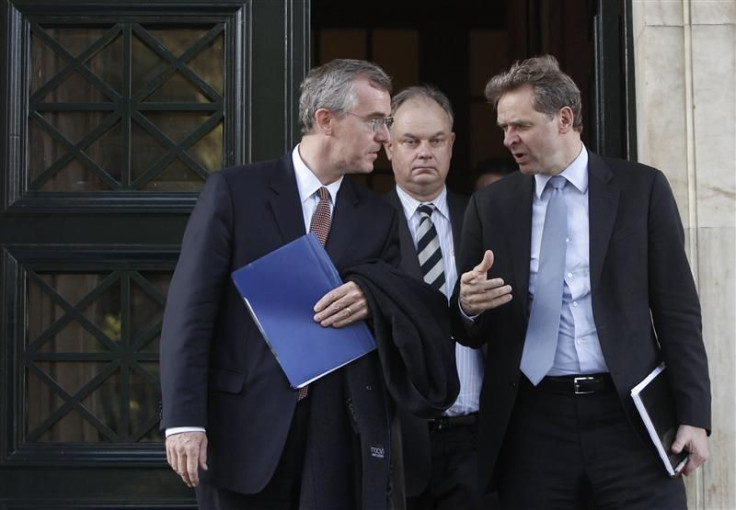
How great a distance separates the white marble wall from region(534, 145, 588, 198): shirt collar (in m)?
0.72

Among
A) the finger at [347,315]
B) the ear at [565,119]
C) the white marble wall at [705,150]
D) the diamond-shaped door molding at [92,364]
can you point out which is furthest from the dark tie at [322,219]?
the white marble wall at [705,150]

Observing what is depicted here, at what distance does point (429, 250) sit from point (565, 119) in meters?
0.90

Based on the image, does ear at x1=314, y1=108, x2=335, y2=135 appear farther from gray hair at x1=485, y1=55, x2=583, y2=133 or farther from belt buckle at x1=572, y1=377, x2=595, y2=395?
belt buckle at x1=572, y1=377, x2=595, y2=395

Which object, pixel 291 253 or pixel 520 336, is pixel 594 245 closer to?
pixel 520 336

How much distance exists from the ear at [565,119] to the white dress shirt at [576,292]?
145mm

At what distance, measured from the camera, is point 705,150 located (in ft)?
16.8

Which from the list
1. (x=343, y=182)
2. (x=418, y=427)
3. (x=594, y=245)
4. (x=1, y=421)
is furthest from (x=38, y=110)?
(x=594, y=245)

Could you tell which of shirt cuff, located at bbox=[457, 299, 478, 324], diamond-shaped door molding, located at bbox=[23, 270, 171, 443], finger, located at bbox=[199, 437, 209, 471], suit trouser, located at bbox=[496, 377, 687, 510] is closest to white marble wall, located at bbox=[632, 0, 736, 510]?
suit trouser, located at bbox=[496, 377, 687, 510]

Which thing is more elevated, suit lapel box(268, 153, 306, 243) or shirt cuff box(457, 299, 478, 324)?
suit lapel box(268, 153, 306, 243)

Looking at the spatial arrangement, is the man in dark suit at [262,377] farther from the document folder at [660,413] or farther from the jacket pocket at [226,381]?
the document folder at [660,413]

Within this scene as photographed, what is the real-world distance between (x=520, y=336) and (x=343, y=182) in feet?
2.71

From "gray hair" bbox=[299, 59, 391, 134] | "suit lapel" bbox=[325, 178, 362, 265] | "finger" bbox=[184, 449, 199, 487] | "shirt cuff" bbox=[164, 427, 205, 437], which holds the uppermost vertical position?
"gray hair" bbox=[299, 59, 391, 134]

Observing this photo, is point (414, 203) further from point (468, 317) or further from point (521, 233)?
point (468, 317)

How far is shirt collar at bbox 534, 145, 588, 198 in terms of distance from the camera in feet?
14.8
